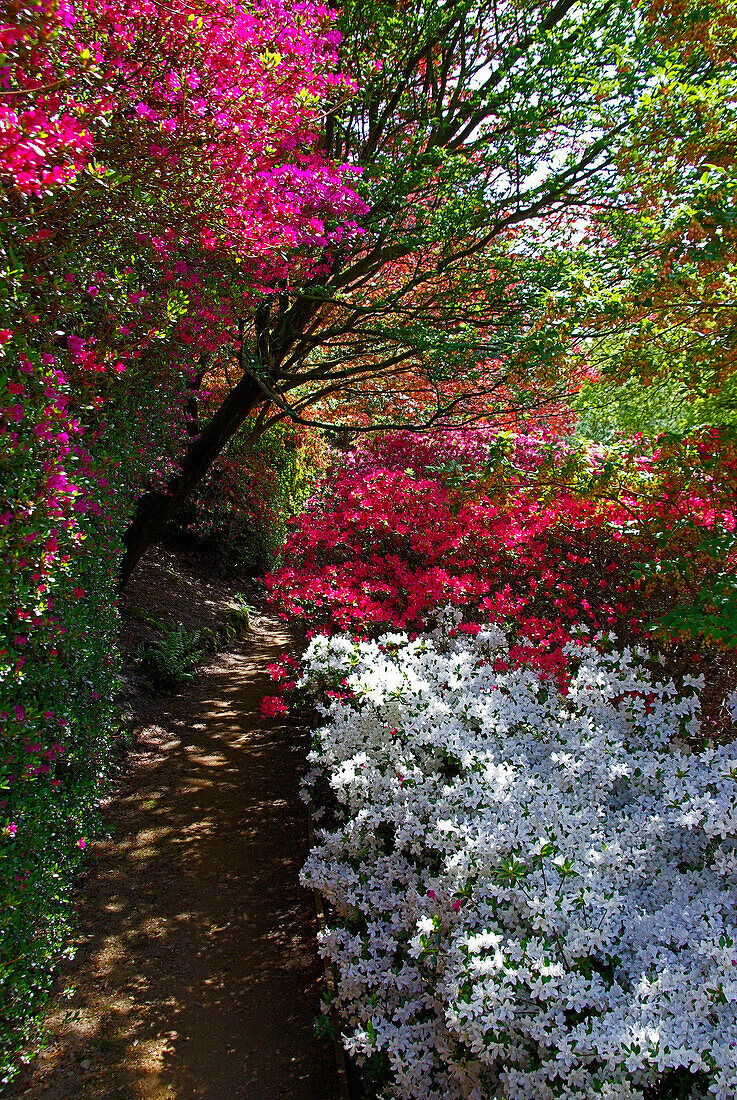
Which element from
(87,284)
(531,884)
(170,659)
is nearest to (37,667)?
(87,284)

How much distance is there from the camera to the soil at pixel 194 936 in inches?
108

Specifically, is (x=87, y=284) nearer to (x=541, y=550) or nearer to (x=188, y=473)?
(x=541, y=550)

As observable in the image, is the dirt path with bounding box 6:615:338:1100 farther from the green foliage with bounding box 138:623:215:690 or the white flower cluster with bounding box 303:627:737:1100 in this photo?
the green foliage with bounding box 138:623:215:690

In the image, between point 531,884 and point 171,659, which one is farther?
point 171,659

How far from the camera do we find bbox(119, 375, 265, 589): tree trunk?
663 centimetres

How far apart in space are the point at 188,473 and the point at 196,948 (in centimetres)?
481

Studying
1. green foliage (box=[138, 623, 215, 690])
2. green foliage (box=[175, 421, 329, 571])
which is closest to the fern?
green foliage (box=[138, 623, 215, 690])

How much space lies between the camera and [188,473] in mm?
6953

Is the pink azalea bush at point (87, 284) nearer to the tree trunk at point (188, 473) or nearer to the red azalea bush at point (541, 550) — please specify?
the red azalea bush at point (541, 550)

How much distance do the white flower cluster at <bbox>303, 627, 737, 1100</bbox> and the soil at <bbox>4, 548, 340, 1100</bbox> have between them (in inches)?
17.4

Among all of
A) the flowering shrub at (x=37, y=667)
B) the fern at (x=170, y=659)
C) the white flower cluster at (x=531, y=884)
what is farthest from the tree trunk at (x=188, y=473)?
the white flower cluster at (x=531, y=884)

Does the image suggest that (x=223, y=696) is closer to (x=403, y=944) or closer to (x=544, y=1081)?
(x=403, y=944)

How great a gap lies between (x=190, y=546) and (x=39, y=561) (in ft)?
25.9

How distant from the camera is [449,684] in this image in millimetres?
3504
